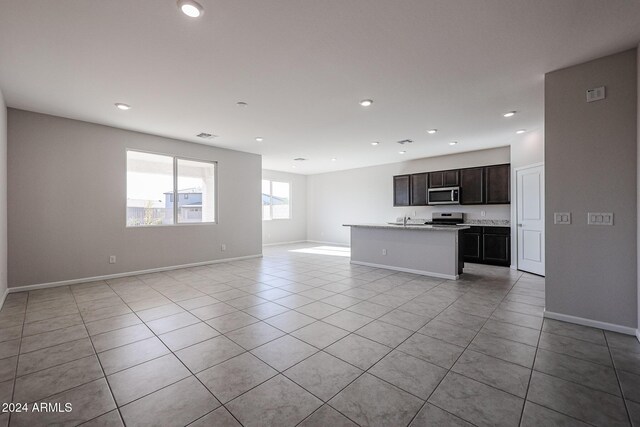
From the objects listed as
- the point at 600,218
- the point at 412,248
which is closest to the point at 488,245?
the point at 412,248

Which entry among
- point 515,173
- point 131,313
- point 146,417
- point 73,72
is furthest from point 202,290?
point 515,173

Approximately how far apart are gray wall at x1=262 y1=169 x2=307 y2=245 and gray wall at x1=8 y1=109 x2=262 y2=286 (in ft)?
13.0

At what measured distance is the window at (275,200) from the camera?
10000 mm

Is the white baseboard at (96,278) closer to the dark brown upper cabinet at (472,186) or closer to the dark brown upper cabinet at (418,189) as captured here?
the dark brown upper cabinet at (418,189)

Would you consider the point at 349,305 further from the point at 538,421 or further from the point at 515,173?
the point at 515,173

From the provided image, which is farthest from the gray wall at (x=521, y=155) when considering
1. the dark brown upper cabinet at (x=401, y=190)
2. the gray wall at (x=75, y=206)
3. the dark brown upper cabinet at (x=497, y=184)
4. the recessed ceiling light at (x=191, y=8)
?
the gray wall at (x=75, y=206)

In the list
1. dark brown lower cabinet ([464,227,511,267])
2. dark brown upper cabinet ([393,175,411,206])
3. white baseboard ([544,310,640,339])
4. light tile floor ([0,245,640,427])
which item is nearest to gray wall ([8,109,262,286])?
light tile floor ([0,245,640,427])

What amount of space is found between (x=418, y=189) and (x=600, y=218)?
16.4 ft

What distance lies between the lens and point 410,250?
5449 mm

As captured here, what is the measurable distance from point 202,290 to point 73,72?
309 cm

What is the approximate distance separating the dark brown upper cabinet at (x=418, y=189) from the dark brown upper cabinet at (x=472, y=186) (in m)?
0.95

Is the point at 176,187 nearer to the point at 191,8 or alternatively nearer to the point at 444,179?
the point at 191,8

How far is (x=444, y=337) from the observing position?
2.67 metres

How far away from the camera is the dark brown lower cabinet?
6090mm
